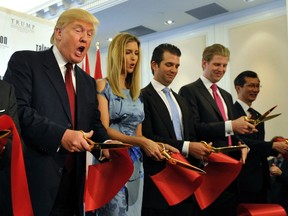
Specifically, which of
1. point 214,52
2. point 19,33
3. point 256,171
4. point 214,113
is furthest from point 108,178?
point 19,33

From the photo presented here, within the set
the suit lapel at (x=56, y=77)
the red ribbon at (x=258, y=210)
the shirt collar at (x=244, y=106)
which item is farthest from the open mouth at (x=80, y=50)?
the shirt collar at (x=244, y=106)

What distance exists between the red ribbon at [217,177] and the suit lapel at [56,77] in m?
0.88

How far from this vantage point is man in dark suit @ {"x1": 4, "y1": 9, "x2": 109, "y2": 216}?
1372 mm

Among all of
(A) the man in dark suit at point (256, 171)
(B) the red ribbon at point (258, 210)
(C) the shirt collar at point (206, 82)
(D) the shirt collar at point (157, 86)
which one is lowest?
(B) the red ribbon at point (258, 210)

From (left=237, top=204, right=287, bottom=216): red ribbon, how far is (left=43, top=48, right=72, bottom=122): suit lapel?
161cm

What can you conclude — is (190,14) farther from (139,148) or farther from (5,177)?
(5,177)

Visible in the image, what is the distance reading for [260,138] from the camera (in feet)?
9.65

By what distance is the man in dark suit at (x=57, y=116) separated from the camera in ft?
4.50

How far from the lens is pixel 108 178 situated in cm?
157

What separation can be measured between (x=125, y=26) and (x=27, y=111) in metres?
5.50

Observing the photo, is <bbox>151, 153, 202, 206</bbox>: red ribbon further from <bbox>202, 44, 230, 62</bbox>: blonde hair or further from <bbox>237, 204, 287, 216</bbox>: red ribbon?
<bbox>202, 44, 230, 62</bbox>: blonde hair

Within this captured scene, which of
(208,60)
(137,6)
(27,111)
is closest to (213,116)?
(208,60)

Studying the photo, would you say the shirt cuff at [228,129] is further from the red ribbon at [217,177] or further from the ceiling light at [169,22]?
the ceiling light at [169,22]

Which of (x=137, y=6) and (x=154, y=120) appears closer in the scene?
(x=154, y=120)
